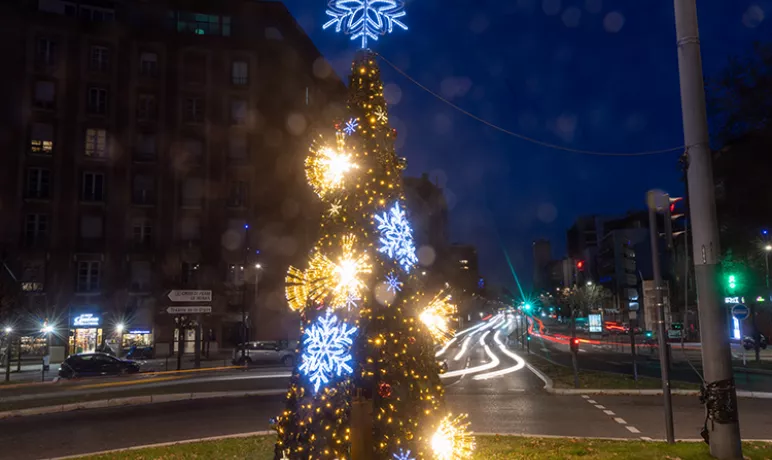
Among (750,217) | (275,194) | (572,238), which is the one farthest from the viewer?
(572,238)

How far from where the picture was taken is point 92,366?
29250mm

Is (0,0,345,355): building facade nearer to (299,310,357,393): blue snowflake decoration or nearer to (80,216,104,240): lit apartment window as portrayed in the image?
(80,216,104,240): lit apartment window

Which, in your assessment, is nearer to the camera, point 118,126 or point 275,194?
point 118,126

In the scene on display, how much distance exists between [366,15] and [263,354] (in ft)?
96.6

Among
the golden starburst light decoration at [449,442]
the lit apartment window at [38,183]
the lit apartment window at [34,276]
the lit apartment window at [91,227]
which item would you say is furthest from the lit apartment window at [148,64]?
A: the golden starburst light decoration at [449,442]

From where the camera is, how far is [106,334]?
42.1 metres

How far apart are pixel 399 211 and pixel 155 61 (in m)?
43.9

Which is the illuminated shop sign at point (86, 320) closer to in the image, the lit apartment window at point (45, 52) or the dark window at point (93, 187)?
the dark window at point (93, 187)

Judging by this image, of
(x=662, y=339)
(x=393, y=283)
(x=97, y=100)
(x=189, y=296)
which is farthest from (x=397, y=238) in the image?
(x=97, y=100)

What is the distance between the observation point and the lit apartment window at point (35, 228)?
4053 cm

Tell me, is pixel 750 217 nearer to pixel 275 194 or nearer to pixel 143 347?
pixel 275 194

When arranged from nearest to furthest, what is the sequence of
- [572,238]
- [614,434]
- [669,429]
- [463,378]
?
[669,429] → [614,434] → [463,378] → [572,238]

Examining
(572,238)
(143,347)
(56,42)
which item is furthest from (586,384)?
(572,238)

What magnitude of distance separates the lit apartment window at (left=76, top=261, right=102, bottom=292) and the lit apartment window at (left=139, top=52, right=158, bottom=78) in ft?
49.8
